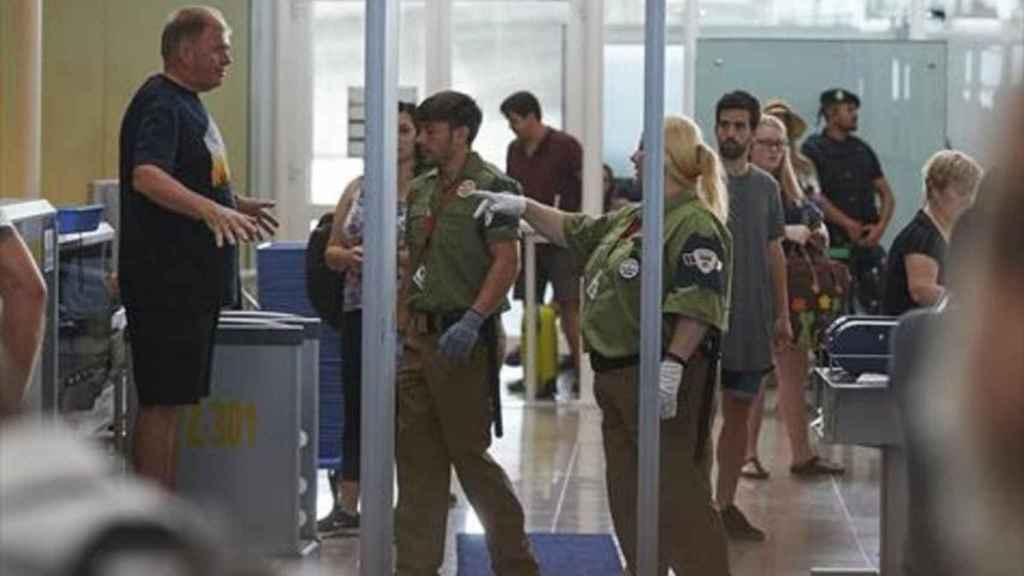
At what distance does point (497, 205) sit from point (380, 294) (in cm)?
63

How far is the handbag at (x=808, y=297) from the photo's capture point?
819cm

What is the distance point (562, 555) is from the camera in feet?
22.6

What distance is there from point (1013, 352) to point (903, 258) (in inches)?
212

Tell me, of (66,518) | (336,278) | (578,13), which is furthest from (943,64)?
(66,518)

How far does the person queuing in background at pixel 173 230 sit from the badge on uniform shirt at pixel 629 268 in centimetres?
96

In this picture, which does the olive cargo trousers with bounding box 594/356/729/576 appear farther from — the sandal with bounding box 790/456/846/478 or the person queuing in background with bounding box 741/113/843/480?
the sandal with bounding box 790/456/846/478

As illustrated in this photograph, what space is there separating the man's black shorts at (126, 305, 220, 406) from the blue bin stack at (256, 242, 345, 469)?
146cm

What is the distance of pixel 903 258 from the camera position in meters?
6.88

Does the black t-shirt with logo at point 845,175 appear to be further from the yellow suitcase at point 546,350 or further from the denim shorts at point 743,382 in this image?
the denim shorts at point 743,382

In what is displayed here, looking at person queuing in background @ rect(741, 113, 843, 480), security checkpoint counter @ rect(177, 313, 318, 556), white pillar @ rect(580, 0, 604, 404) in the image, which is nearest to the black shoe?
white pillar @ rect(580, 0, 604, 404)

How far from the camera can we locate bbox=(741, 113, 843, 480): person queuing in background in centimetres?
804

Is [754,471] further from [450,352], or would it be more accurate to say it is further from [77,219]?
[77,219]

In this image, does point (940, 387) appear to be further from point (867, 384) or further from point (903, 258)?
point (903, 258)

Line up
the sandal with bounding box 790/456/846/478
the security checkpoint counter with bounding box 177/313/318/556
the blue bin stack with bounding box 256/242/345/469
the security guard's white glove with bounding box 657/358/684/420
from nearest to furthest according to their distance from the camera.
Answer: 1. the security guard's white glove with bounding box 657/358/684/420
2. the security checkpoint counter with bounding box 177/313/318/556
3. the blue bin stack with bounding box 256/242/345/469
4. the sandal with bounding box 790/456/846/478
